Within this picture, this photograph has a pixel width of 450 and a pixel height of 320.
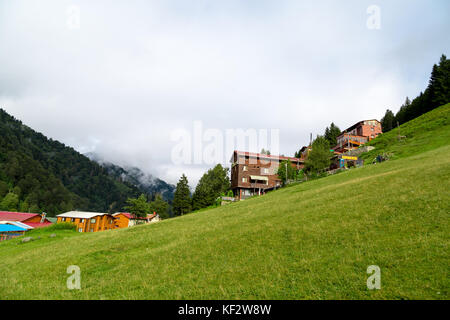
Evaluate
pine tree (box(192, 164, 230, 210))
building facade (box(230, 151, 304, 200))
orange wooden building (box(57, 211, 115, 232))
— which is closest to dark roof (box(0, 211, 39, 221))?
orange wooden building (box(57, 211, 115, 232))

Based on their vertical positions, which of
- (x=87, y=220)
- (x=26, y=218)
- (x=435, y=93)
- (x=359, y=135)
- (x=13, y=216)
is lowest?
(x=87, y=220)

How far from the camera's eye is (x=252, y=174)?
7150 cm

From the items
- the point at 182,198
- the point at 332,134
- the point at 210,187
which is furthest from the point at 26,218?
the point at 332,134

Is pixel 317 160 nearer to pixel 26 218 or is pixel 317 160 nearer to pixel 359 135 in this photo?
pixel 359 135

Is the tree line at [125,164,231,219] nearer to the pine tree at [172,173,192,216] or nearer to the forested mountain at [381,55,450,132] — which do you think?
the pine tree at [172,173,192,216]

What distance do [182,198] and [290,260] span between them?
3124 inches

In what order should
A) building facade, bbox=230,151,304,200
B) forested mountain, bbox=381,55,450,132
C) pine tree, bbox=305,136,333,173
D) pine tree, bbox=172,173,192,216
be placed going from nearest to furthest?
pine tree, bbox=305,136,333,173, building facade, bbox=230,151,304,200, pine tree, bbox=172,173,192,216, forested mountain, bbox=381,55,450,132

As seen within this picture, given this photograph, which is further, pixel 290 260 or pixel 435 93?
pixel 435 93

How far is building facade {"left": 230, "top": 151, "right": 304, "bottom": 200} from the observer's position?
70188 mm

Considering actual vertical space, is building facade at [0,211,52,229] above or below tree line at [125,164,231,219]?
below

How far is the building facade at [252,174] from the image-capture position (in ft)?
230

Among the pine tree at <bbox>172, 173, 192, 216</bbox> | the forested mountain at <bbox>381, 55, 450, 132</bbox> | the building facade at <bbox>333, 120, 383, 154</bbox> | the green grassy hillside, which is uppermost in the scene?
the forested mountain at <bbox>381, 55, 450, 132</bbox>

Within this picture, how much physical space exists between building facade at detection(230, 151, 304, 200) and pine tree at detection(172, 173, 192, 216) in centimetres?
2031

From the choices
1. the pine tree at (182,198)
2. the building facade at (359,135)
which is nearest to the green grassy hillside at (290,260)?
the pine tree at (182,198)
